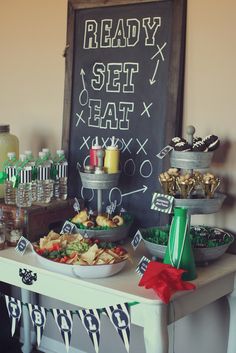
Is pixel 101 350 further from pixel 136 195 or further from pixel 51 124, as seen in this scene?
pixel 51 124

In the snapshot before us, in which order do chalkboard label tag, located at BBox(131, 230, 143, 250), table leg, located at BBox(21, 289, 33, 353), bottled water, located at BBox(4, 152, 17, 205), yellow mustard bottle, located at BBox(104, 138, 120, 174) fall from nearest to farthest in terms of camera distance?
chalkboard label tag, located at BBox(131, 230, 143, 250) → yellow mustard bottle, located at BBox(104, 138, 120, 174) → bottled water, located at BBox(4, 152, 17, 205) → table leg, located at BBox(21, 289, 33, 353)

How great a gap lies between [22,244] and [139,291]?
514 mm

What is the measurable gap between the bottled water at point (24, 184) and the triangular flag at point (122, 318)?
64 centimetres

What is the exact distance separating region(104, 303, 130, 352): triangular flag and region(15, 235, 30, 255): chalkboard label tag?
0.44 m

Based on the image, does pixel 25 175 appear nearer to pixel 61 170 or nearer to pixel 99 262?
pixel 61 170

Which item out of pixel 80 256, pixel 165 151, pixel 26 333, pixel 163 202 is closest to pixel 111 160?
pixel 165 151

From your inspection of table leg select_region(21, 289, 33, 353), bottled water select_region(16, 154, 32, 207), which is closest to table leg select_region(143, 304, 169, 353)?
bottled water select_region(16, 154, 32, 207)

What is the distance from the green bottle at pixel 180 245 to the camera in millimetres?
1637

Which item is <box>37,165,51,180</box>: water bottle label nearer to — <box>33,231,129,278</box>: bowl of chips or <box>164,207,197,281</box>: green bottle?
<box>33,231,129,278</box>: bowl of chips

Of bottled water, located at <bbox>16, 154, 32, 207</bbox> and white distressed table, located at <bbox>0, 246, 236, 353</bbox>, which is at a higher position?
bottled water, located at <bbox>16, 154, 32, 207</bbox>

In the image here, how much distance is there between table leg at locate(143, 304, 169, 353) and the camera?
1.52 meters

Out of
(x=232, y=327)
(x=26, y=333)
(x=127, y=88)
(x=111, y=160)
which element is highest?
(x=127, y=88)

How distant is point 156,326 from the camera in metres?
1.53

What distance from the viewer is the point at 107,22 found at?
2176 millimetres
